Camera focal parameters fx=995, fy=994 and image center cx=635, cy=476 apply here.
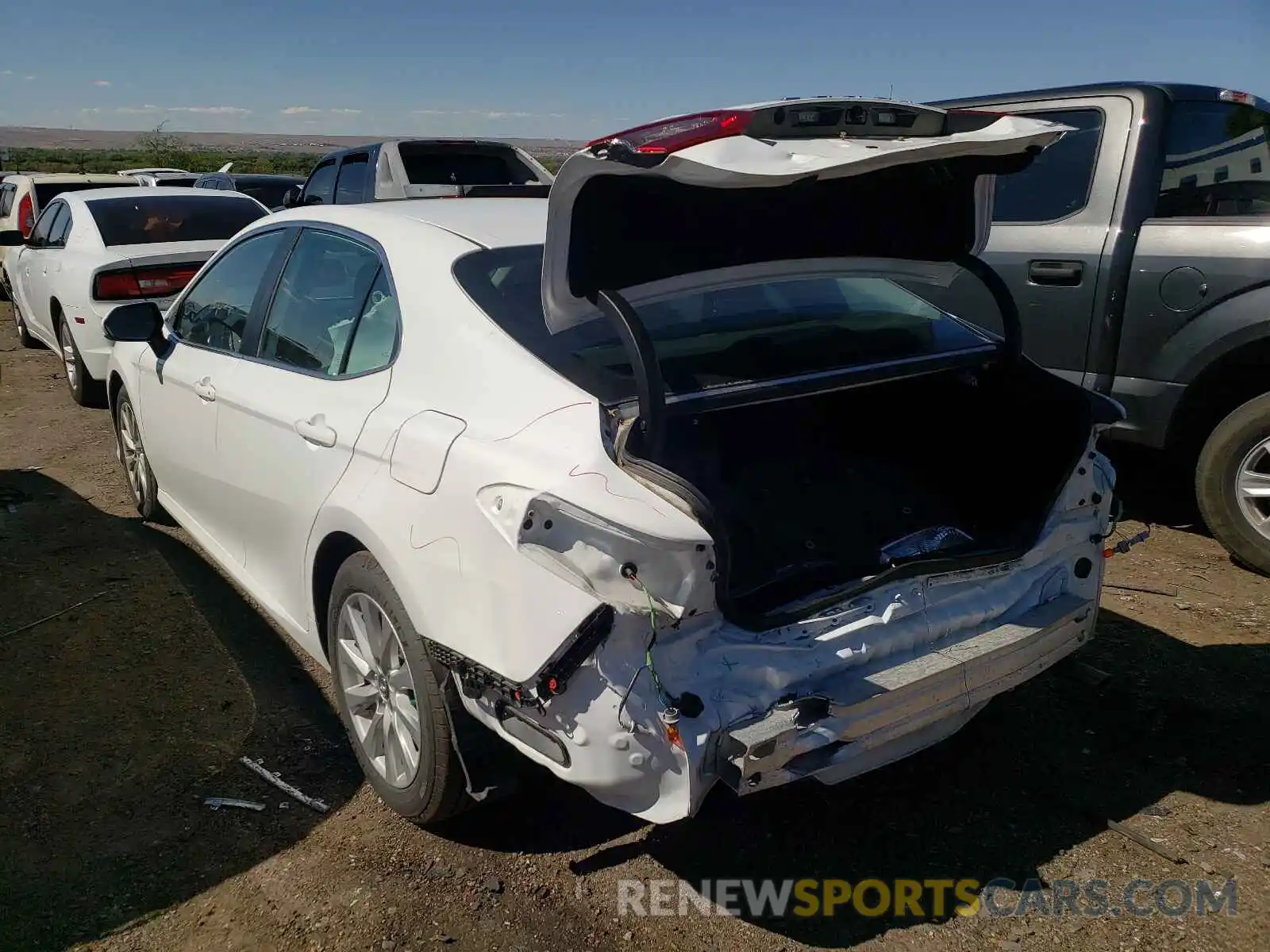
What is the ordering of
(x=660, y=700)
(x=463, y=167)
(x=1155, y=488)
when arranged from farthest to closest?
(x=463, y=167) < (x=1155, y=488) < (x=660, y=700)

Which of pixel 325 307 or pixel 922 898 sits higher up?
pixel 325 307

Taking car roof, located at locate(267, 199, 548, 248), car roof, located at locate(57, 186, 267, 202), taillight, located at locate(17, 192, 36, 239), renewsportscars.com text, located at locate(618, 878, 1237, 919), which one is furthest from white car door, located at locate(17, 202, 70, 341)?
renewsportscars.com text, located at locate(618, 878, 1237, 919)

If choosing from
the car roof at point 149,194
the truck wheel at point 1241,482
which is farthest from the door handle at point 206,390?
the car roof at point 149,194

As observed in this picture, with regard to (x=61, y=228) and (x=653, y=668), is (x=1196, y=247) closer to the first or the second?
(x=653, y=668)

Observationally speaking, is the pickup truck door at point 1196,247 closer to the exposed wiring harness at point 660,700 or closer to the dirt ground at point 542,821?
the dirt ground at point 542,821

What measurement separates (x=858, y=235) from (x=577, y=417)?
3.76 ft

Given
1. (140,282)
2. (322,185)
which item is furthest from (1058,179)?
(322,185)

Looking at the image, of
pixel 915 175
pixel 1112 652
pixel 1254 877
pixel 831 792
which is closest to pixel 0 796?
pixel 831 792

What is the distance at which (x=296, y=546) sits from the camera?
3.13m

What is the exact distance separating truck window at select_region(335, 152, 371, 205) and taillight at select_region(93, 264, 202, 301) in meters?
3.10

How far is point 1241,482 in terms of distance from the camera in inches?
177

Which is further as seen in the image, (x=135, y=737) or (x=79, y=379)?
(x=79, y=379)

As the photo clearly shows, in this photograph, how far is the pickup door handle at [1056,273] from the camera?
4.84 m

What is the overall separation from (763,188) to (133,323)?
2.94 metres
